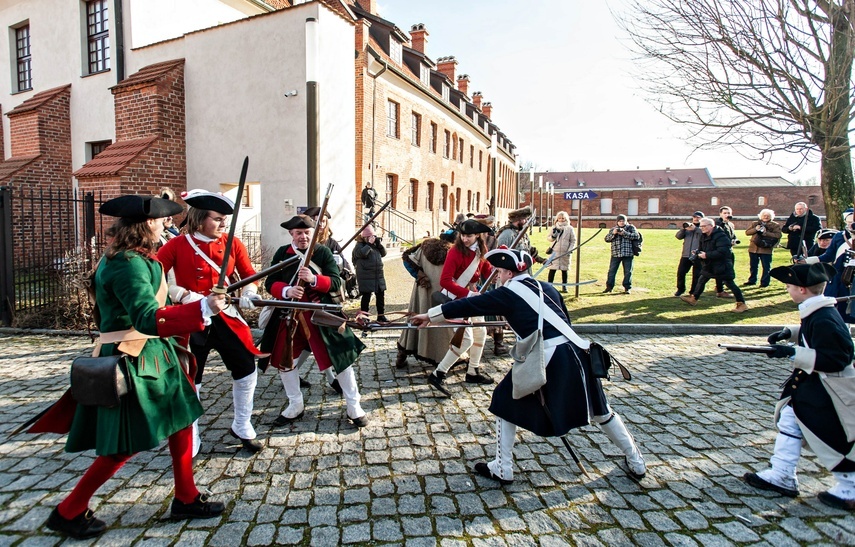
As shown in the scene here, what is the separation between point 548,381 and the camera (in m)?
3.38

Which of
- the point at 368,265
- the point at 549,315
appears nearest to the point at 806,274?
the point at 549,315

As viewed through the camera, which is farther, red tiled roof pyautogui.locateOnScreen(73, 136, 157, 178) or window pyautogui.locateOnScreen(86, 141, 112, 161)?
window pyautogui.locateOnScreen(86, 141, 112, 161)

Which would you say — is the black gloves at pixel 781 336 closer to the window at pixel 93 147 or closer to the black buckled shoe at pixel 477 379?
the black buckled shoe at pixel 477 379

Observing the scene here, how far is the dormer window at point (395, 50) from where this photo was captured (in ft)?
75.4

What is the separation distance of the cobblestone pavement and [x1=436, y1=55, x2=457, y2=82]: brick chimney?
3452 centimetres

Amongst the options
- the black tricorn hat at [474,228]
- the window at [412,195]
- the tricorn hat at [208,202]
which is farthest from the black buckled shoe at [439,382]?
the window at [412,195]

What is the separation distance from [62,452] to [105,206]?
7.93ft

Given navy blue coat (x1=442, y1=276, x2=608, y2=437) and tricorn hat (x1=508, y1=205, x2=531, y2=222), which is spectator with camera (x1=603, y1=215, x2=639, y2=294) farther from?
navy blue coat (x1=442, y1=276, x2=608, y2=437)

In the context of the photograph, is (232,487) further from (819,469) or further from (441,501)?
(819,469)

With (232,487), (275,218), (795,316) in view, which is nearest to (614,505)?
(232,487)

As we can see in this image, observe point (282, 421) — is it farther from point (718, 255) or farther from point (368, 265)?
point (718, 255)

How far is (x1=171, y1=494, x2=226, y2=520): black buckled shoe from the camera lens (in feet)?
10.0

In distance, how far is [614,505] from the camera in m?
3.25

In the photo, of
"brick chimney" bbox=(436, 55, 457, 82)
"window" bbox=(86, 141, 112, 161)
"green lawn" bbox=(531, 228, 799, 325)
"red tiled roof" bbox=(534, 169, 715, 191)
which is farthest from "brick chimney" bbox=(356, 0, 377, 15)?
"red tiled roof" bbox=(534, 169, 715, 191)
